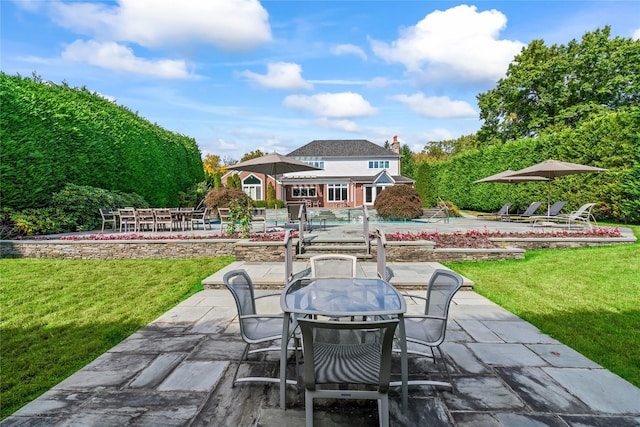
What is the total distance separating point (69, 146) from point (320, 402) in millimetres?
14843

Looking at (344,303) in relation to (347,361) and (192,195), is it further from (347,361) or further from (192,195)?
(192,195)

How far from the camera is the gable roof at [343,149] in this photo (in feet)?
119

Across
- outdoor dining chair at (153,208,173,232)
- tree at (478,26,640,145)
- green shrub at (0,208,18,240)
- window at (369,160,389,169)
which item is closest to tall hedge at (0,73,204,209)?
green shrub at (0,208,18,240)

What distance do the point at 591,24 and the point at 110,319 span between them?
35914mm

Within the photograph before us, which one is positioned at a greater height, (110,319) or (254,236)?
(254,236)

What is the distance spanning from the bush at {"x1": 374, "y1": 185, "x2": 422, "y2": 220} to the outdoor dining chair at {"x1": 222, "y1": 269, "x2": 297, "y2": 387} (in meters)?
16.4

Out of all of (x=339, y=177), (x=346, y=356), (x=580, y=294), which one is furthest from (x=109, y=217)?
(x=339, y=177)


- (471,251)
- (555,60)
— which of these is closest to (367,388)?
(471,251)

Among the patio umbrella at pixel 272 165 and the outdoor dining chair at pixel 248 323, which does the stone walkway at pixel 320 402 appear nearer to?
the outdoor dining chair at pixel 248 323

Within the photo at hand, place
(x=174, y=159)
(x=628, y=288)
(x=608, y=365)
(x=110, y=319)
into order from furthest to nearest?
(x=174, y=159), (x=628, y=288), (x=110, y=319), (x=608, y=365)

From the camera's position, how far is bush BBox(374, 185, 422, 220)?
18.8 meters

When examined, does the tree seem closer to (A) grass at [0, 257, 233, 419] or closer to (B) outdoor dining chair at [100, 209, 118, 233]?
(A) grass at [0, 257, 233, 419]

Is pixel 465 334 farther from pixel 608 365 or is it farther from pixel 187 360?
pixel 187 360

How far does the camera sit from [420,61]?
1348cm
